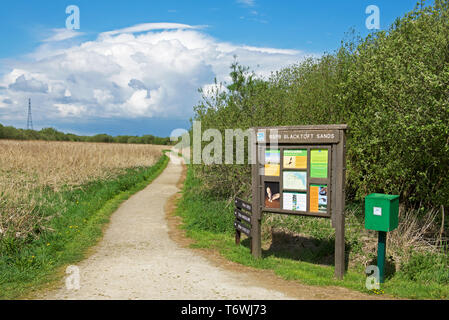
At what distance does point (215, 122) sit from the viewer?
14430 mm

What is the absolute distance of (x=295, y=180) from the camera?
24.3 feet

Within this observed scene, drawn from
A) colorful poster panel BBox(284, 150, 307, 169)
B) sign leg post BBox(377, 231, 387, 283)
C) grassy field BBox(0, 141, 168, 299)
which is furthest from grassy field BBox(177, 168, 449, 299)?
grassy field BBox(0, 141, 168, 299)

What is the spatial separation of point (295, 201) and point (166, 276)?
2.74 m

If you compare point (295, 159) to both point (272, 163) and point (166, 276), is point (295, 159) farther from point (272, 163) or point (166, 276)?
point (166, 276)

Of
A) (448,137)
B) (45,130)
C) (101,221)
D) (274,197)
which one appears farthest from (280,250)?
(45,130)

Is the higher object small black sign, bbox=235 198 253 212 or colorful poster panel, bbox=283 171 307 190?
colorful poster panel, bbox=283 171 307 190

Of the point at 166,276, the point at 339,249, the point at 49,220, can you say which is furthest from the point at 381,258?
the point at 49,220

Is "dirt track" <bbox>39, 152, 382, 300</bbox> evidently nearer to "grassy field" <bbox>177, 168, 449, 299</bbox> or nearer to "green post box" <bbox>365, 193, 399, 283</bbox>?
"grassy field" <bbox>177, 168, 449, 299</bbox>

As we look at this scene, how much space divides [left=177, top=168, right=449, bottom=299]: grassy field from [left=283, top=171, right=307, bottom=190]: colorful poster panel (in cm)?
153

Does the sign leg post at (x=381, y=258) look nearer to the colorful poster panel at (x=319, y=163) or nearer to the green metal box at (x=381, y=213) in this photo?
the green metal box at (x=381, y=213)

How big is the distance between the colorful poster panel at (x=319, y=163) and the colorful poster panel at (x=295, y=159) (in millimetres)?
158

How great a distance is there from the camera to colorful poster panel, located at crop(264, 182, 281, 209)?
761 centimetres

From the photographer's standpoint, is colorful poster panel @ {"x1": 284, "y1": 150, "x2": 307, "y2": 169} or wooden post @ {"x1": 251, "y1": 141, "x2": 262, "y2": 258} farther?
wooden post @ {"x1": 251, "y1": 141, "x2": 262, "y2": 258}
